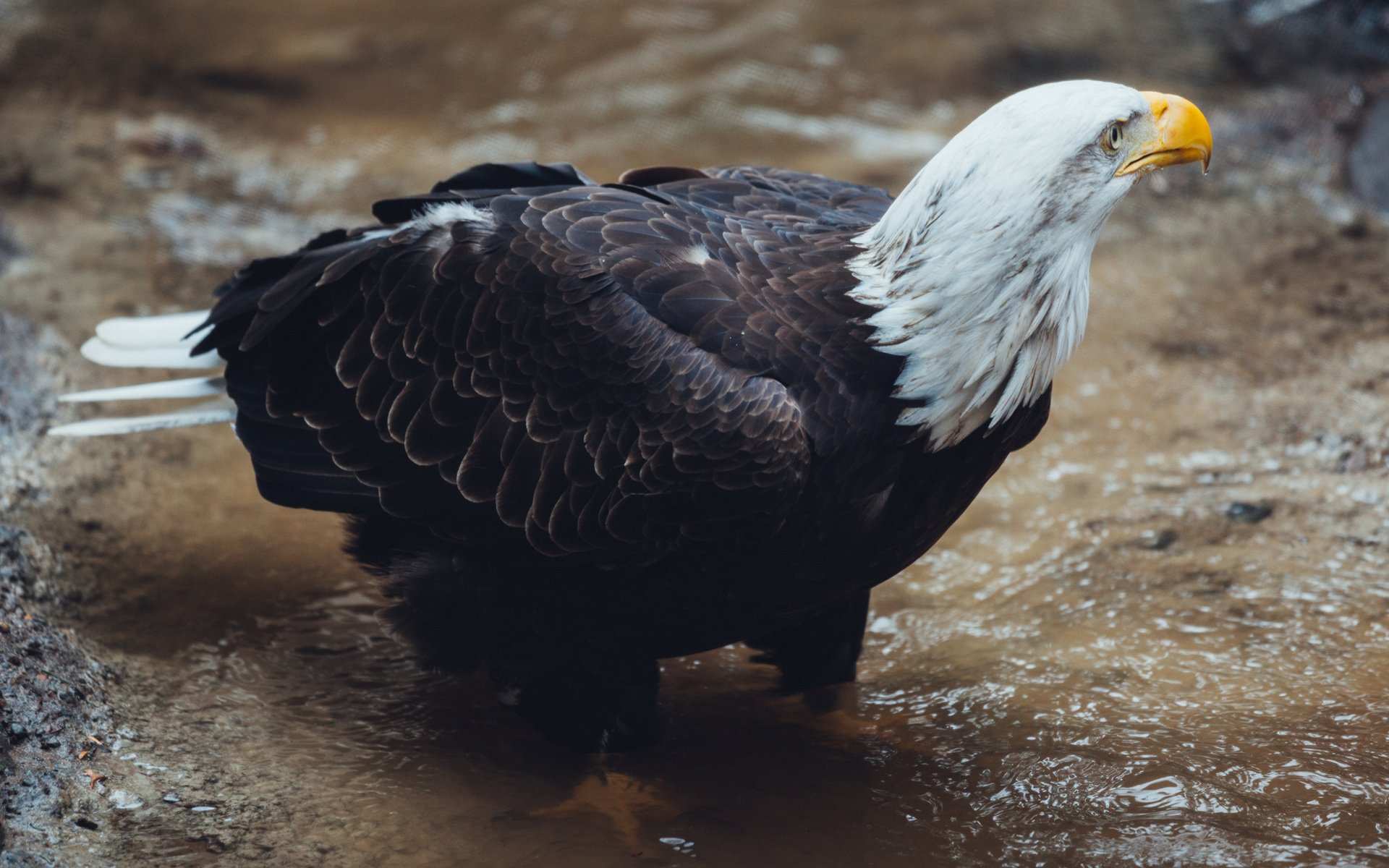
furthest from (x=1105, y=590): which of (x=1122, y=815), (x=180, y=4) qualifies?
(x=180, y=4)

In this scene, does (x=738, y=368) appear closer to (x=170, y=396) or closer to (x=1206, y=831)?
(x=1206, y=831)

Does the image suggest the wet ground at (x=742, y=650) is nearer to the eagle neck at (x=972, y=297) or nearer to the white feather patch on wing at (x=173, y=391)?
the white feather patch on wing at (x=173, y=391)

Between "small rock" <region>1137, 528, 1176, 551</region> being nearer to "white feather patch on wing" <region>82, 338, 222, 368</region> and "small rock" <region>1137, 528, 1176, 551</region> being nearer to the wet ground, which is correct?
the wet ground

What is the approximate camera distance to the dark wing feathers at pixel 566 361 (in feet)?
10.1

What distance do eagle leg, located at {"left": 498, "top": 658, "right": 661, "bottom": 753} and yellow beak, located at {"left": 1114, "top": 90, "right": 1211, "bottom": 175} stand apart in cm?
178

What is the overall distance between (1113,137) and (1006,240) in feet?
1.16

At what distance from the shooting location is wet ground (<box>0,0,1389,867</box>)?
320 centimetres

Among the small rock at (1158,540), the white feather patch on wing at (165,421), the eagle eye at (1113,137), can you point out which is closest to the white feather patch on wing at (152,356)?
the white feather patch on wing at (165,421)

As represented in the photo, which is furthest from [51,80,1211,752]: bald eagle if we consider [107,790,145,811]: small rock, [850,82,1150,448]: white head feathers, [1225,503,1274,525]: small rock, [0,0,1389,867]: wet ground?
[1225,503,1274,525]: small rock

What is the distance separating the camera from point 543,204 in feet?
11.4

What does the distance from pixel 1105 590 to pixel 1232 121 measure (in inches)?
148

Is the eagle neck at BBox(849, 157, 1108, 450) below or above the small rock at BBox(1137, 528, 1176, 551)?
above

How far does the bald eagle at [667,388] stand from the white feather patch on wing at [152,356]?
0.37 metres

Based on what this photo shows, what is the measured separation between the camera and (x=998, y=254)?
3000 mm
